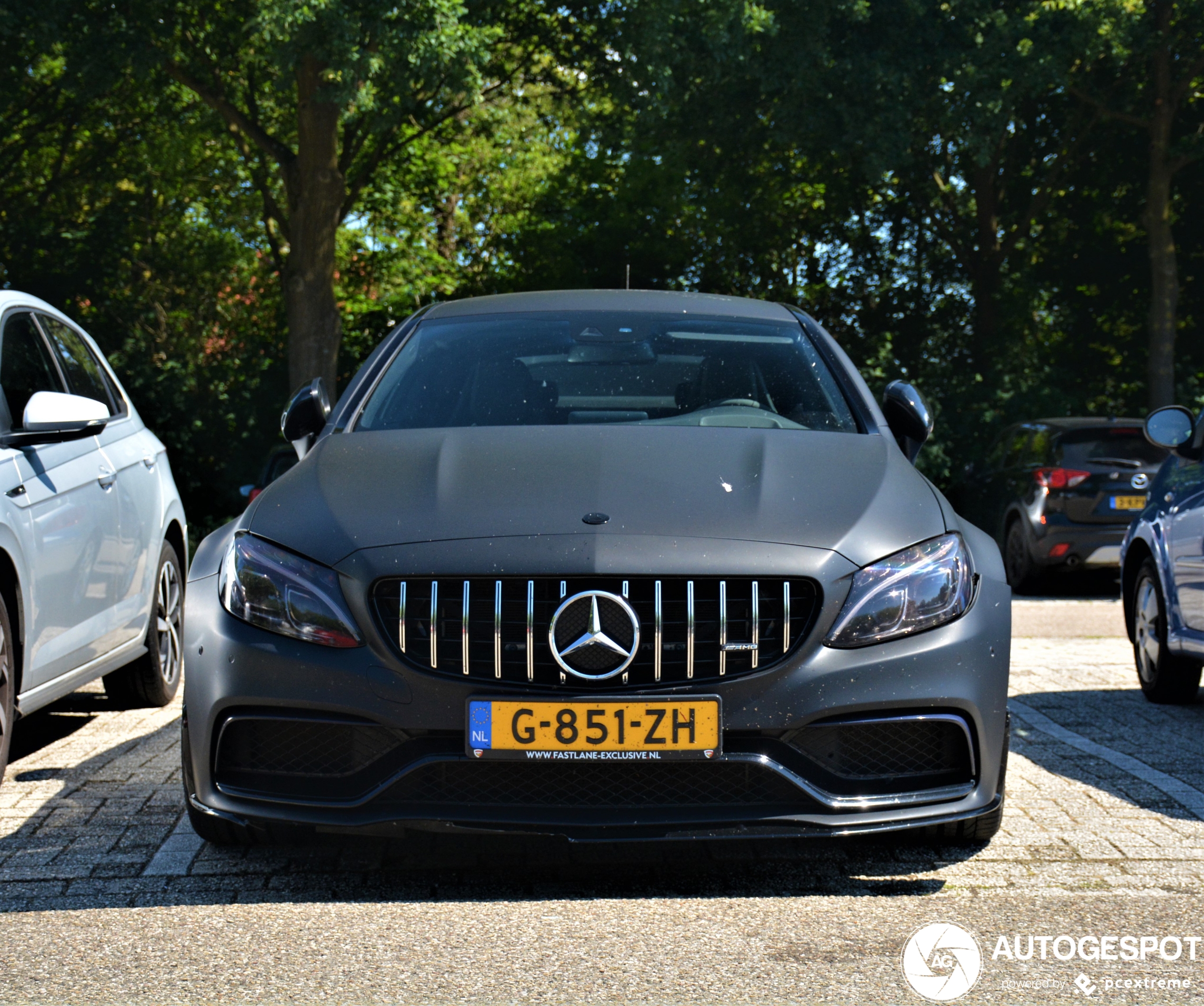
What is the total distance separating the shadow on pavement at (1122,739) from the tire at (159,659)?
3616mm

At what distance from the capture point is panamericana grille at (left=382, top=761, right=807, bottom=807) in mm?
3691

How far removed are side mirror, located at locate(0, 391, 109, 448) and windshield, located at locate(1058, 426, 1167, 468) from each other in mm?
10691

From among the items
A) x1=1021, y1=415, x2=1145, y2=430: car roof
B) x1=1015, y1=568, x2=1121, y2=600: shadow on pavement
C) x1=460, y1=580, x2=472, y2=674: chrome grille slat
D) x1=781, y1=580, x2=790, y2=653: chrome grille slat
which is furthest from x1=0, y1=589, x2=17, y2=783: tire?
x1=1021, y1=415, x2=1145, y2=430: car roof

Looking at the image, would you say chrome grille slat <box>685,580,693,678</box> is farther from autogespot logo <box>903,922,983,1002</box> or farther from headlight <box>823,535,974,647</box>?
autogespot logo <box>903,922,983,1002</box>

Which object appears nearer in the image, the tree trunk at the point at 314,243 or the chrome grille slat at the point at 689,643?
the chrome grille slat at the point at 689,643

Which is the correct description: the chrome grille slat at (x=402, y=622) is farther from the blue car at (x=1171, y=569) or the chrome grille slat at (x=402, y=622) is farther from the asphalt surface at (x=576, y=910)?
the blue car at (x=1171, y=569)

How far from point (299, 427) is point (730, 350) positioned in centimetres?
146

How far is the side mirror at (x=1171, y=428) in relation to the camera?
23.1 ft

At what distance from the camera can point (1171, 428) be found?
7.06 m

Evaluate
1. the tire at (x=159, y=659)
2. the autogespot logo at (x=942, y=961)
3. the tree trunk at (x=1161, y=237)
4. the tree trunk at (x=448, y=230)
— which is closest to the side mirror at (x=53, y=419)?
the tire at (x=159, y=659)

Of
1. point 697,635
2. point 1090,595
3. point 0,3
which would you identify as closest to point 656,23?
point 0,3

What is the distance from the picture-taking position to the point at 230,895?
3.91 meters

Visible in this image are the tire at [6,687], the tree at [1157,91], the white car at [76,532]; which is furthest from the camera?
A: the tree at [1157,91]

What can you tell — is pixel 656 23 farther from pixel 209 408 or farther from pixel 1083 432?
pixel 209 408
